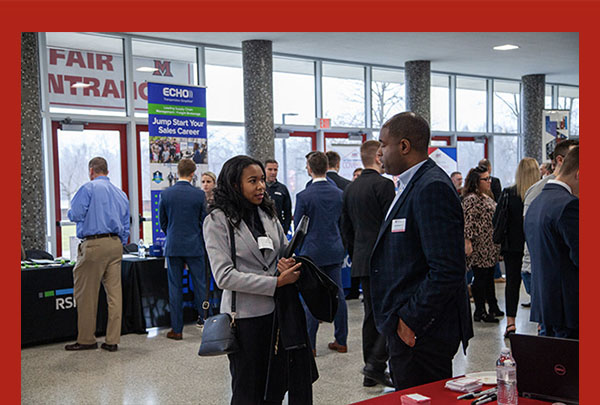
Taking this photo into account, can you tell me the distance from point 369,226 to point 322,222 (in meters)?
0.79

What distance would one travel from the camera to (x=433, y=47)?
1004cm

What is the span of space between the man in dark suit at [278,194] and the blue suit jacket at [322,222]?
197 cm

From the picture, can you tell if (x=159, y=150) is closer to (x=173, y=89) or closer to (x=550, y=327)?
(x=173, y=89)

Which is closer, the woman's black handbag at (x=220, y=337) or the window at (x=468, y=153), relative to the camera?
the woman's black handbag at (x=220, y=337)

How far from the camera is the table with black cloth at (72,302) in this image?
5789 mm

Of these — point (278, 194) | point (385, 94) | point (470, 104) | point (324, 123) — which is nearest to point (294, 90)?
point (324, 123)

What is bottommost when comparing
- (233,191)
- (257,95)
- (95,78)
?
(233,191)

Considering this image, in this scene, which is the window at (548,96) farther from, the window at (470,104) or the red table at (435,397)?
the red table at (435,397)

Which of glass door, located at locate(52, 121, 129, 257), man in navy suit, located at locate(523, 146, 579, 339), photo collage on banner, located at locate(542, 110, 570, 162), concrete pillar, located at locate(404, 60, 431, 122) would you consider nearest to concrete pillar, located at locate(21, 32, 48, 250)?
glass door, located at locate(52, 121, 129, 257)

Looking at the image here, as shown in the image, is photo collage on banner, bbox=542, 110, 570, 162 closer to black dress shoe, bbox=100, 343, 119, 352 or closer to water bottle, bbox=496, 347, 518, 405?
black dress shoe, bbox=100, 343, 119, 352

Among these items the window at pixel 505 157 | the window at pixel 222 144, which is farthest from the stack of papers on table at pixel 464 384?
the window at pixel 505 157

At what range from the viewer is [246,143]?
925cm

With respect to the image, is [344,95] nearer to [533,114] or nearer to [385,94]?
[385,94]

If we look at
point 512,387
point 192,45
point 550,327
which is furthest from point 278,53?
point 512,387
